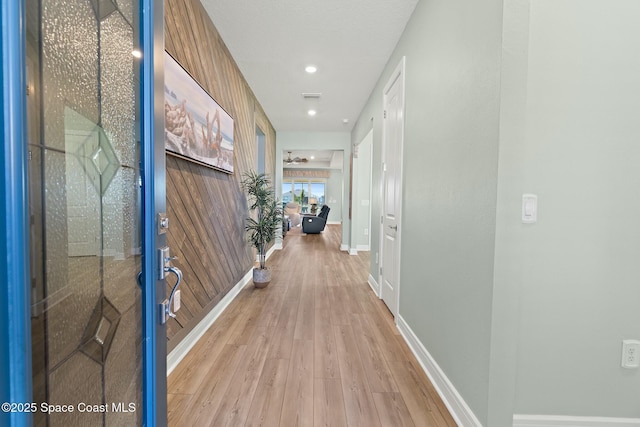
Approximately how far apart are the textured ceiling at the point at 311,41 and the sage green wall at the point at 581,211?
1364 millimetres

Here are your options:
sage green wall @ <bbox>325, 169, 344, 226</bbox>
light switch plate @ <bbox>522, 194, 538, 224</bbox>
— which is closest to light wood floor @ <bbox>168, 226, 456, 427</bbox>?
light switch plate @ <bbox>522, 194, 538, 224</bbox>

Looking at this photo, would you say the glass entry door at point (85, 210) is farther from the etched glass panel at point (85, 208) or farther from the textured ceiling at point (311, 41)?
the textured ceiling at point (311, 41)

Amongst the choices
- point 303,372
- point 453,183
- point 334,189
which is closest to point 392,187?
point 453,183

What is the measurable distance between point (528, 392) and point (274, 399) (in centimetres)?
133

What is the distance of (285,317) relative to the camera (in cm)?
276

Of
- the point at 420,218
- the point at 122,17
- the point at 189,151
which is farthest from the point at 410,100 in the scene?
the point at 122,17

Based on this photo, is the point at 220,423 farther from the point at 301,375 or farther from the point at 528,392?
the point at 528,392

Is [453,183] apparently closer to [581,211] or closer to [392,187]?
[581,211]

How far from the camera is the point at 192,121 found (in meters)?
2.14

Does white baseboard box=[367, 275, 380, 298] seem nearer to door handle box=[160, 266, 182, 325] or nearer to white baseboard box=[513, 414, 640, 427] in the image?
white baseboard box=[513, 414, 640, 427]

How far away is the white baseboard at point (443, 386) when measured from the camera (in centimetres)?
140

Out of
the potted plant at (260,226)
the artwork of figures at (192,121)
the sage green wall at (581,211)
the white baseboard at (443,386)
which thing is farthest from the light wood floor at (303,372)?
the artwork of figures at (192,121)

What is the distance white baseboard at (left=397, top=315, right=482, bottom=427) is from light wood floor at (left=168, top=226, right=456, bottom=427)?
1.6 inches

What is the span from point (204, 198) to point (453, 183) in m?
1.97
